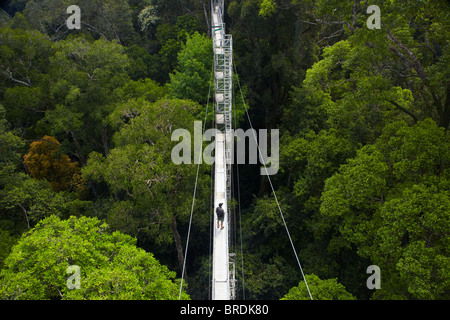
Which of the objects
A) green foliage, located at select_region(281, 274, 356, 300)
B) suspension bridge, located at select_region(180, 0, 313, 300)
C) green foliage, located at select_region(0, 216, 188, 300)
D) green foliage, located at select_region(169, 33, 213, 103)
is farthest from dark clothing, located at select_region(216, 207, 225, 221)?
green foliage, located at select_region(169, 33, 213, 103)

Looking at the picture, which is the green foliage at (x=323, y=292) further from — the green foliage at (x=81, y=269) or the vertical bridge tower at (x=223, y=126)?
the green foliage at (x=81, y=269)

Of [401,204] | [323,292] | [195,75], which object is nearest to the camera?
[401,204]

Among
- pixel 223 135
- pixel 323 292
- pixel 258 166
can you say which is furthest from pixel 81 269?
pixel 258 166

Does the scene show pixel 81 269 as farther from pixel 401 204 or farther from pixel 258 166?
pixel 258 166

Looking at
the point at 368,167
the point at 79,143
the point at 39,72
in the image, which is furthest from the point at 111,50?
the point at 368,167

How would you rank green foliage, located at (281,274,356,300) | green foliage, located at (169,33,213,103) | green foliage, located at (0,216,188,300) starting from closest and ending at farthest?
green foliage, located at (0,216,188,300) < green foliage, located at (281,274,356,300) < green foliage, located at (169,33,213,103)

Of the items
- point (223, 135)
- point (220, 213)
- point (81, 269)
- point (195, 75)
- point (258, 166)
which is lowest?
point (81, 269)

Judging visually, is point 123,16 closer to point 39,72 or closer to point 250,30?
point 39,72

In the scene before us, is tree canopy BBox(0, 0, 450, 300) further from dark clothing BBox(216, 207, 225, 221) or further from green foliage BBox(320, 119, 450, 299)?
dark clothing BBox(216, 207, 225, 221)
